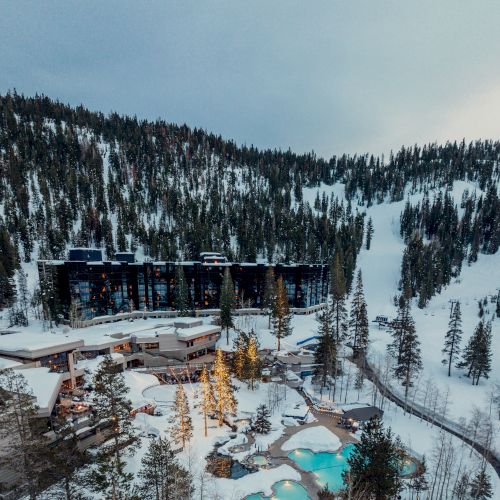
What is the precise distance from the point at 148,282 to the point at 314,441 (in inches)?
2361

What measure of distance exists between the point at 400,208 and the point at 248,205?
95.9 metres

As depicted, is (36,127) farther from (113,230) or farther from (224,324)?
(224,324)

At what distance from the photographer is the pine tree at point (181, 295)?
7941 cm

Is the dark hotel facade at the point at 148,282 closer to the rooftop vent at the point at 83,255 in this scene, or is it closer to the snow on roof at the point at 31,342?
the rooftop vent at the point at 83,255

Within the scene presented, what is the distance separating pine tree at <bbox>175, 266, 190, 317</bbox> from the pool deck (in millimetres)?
42789

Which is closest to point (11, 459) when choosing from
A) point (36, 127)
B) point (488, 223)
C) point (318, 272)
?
point (318, 272)

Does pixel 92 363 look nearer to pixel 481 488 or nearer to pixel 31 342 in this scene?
pixel 31 342

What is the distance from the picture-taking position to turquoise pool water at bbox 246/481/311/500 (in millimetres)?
29411

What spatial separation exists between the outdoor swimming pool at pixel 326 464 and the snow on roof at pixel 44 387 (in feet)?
87.5

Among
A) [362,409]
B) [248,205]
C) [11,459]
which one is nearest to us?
[11,459]

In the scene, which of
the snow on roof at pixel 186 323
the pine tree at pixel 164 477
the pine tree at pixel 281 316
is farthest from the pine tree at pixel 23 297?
the pine tree at pixel 164 477

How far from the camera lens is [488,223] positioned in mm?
144625

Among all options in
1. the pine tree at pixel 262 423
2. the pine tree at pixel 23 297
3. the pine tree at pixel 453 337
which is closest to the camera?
the pine tree at pixel 262 423

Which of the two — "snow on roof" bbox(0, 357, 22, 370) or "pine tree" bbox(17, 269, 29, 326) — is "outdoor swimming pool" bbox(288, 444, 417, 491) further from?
"pine tree" bbox(17, 269, 29, 326)
